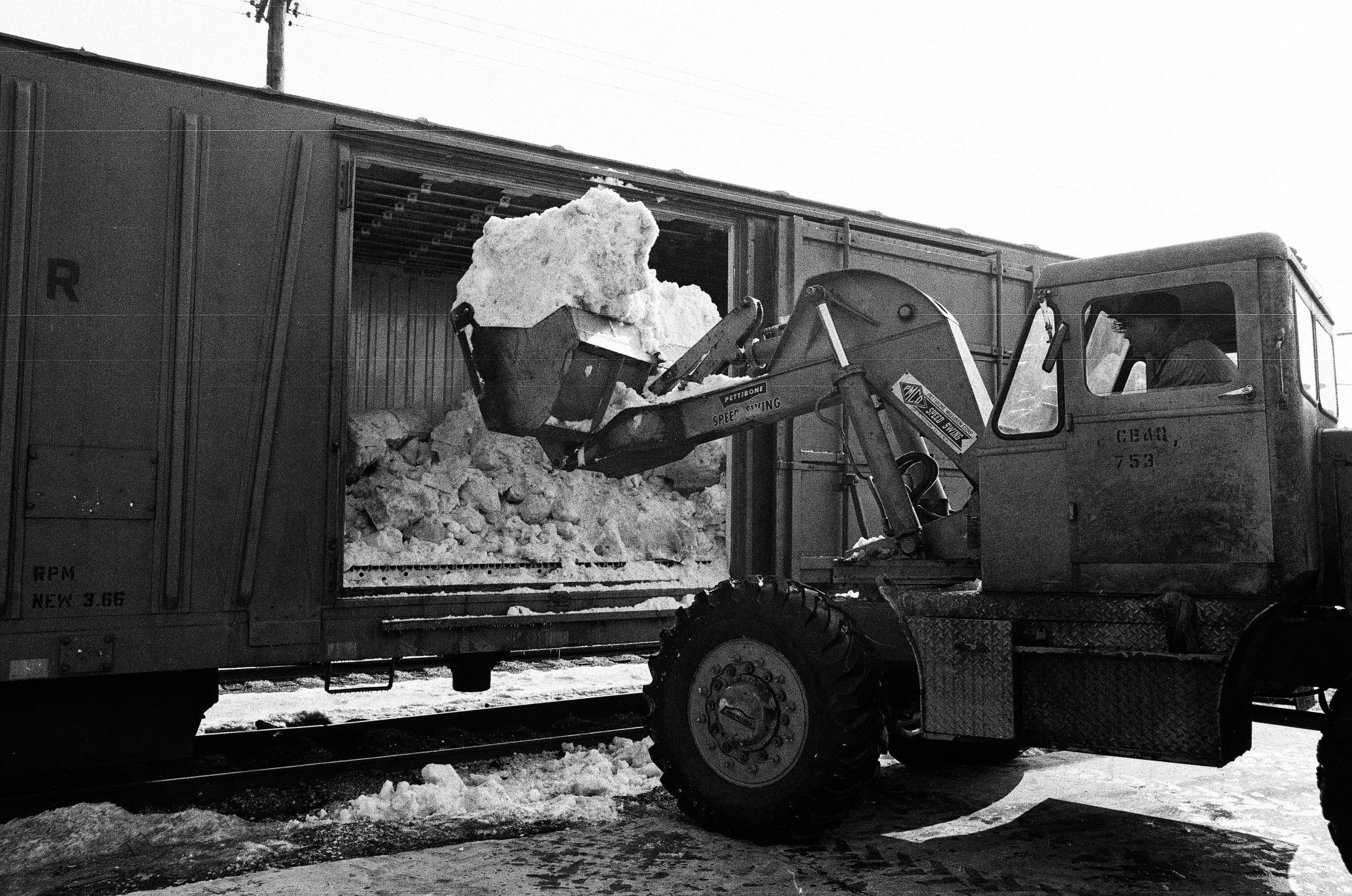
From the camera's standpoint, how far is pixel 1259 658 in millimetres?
4383

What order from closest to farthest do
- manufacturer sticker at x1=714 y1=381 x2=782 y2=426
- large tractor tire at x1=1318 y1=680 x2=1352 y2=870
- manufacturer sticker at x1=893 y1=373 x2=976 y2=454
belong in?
large tractor tire at x1=1318 y1=680 x2=1352 y2=870, manufacturer sticker at x1=893 y1=373 x2=976 y2=454, manufacturer sticker at x1=714 y1=381 x2=782 y2=426

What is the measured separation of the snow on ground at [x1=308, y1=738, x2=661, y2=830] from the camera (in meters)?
5.50

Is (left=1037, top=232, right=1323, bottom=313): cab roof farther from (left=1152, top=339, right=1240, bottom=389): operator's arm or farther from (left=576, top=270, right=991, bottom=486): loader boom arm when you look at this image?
(left=576, top=270, right=991, bottom=486): loader boom arm

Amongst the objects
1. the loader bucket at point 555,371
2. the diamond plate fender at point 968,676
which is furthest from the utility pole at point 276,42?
the diamond plate fender at point 968,676

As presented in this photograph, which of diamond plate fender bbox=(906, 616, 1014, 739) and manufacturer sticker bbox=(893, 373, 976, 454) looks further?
manufacturer sticker bbox=(893, 373, 976, 454)

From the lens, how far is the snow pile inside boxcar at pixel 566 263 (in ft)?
22.9

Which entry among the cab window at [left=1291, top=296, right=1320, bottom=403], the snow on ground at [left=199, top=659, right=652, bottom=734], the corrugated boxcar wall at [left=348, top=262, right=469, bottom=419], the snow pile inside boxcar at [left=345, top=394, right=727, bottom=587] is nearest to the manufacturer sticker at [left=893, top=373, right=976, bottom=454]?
Result: the cab window at [left=1291, top=296, right=1320, bottom=403]

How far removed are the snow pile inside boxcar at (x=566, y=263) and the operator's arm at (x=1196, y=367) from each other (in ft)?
11.4

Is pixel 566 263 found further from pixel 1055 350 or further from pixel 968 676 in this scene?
pixel 968 676

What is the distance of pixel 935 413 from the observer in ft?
18.1

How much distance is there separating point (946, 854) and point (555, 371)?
149 inches

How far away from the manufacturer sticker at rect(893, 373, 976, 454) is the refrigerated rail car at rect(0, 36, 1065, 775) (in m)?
2.45

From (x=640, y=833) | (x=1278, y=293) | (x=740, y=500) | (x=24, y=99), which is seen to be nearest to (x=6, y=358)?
(x=24, y=99)

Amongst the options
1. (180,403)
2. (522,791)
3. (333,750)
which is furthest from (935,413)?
(333,750)
